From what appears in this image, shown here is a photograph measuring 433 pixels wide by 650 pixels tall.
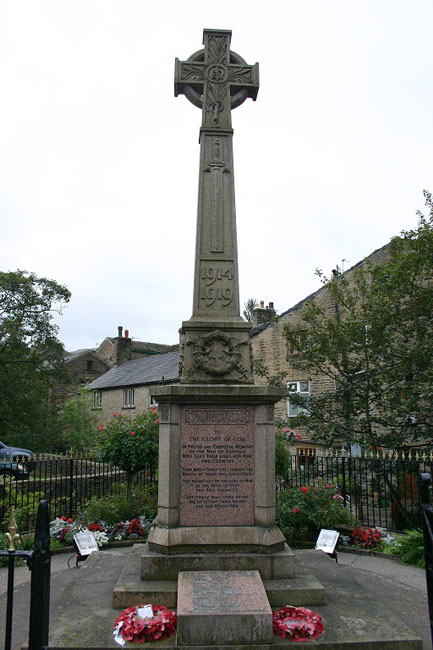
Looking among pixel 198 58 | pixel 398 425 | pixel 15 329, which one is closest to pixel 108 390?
pixel 15 329

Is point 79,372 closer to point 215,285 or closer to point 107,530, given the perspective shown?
point 107,530

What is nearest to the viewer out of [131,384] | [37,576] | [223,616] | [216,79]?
[37,576]

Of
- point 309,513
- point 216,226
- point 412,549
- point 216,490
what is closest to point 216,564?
point 216,490

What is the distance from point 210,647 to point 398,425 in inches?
362

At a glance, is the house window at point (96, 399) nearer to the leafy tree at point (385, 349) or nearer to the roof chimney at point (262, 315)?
the roof chimney at point (262, 315)

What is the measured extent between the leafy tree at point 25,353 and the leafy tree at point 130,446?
17928 millimetres

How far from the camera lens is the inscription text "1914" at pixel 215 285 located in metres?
6.26

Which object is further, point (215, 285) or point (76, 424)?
point (76, 424)

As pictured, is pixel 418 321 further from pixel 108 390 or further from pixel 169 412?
pixel 108 390

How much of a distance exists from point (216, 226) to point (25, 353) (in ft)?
77.6

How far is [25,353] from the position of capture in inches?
1080

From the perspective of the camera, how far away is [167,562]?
5137mm

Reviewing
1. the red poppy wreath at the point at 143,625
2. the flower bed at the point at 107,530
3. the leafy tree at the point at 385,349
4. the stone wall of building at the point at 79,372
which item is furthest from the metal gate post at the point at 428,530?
the stone wall of building at the point at 79,372

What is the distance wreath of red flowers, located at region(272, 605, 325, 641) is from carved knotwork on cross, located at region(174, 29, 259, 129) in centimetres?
578
